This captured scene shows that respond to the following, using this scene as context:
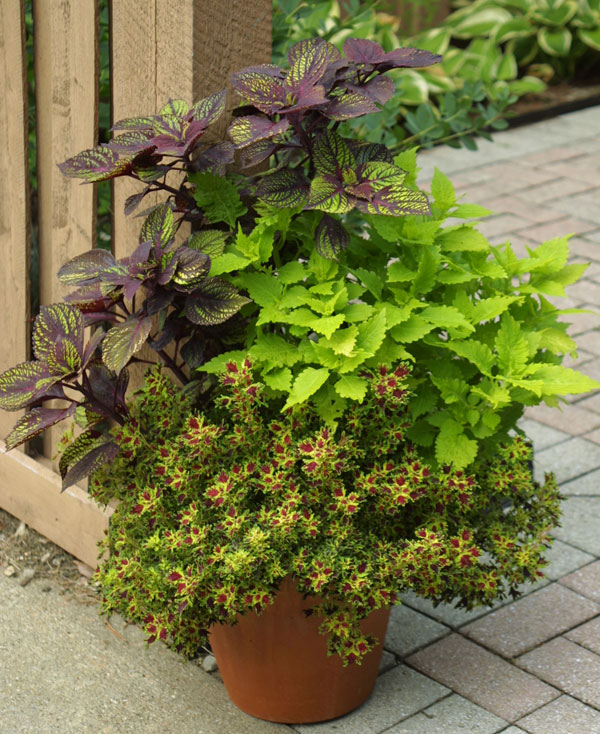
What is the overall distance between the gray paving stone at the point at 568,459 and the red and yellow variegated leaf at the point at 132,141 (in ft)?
5.86

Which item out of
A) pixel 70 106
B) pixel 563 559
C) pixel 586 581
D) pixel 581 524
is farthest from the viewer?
pixel 581 524

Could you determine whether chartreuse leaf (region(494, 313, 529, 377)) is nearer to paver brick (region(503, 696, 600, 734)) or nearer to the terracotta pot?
the terracotta pot

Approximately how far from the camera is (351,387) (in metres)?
2.18

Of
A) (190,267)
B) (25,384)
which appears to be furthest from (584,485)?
(25,384)

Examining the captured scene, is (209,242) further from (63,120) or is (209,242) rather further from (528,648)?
(528,648)

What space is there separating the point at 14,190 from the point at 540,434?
192 cm

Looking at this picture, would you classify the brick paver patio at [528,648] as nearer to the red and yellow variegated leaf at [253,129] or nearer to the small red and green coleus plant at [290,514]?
the small red and green coleus plant at [290,514]

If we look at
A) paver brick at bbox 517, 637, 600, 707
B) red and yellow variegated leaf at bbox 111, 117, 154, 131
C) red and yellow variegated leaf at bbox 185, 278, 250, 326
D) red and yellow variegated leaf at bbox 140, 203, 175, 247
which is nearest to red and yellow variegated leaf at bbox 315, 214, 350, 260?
red and yellow variegated leaf at bbox 185, 278, 250, 326

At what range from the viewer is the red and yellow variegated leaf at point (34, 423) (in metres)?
2.25

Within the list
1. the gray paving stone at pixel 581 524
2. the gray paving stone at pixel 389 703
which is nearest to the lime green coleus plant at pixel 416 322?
the gray paving stone at pixel 389 703

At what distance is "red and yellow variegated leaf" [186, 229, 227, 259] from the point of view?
226cm

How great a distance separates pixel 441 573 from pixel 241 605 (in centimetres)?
42

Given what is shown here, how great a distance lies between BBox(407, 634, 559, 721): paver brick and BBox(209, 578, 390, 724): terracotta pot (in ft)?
0.69

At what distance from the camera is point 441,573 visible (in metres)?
2.30
